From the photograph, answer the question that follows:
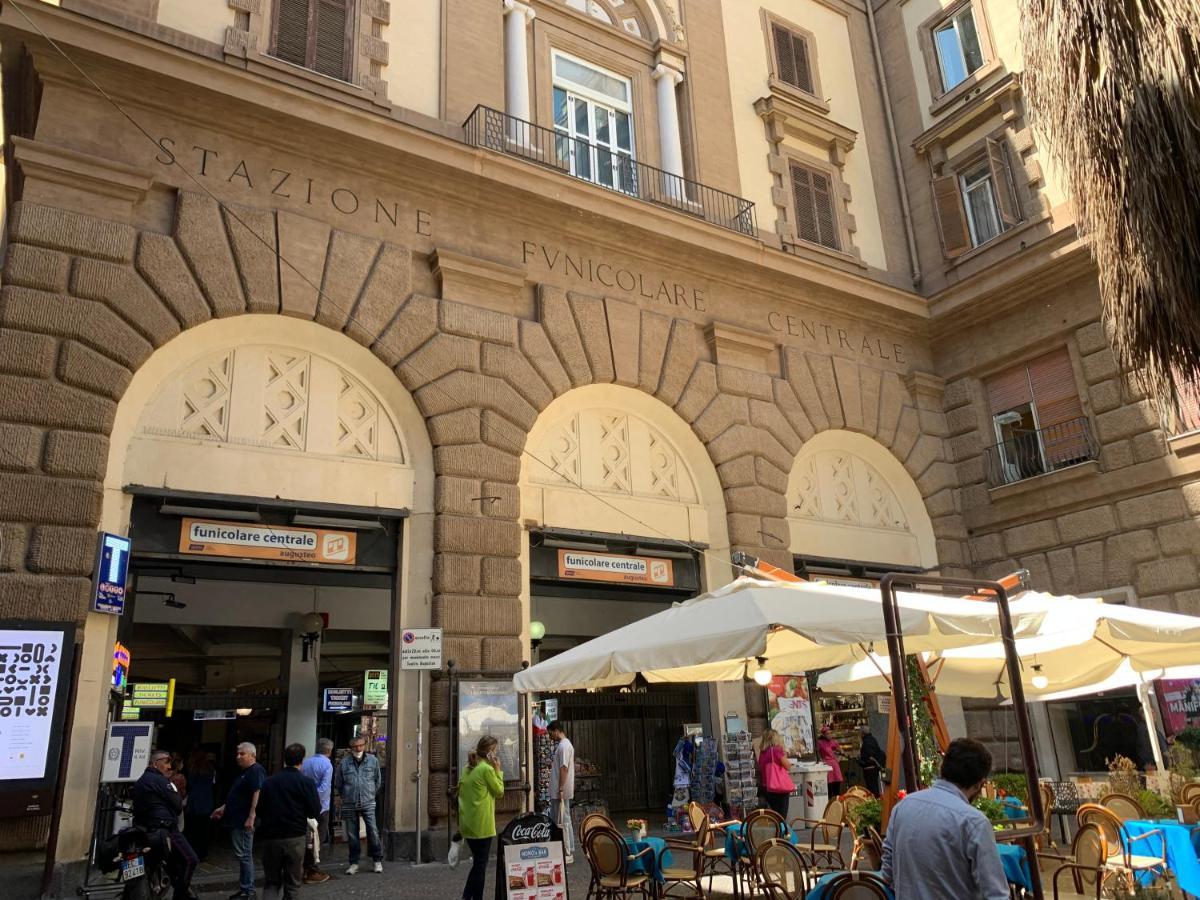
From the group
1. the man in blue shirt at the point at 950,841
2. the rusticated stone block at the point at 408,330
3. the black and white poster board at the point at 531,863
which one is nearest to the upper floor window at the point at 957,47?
the rusticated stone block at the point at 408,330

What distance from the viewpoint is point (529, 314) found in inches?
549

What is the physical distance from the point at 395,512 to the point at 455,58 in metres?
7.33

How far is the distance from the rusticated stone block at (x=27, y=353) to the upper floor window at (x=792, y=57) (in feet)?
48.5

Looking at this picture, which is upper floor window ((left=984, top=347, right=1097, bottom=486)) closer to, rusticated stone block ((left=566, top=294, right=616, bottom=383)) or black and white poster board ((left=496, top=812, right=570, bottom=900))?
rusticated stone block ((left=566, top=294, right=616, bottom=383))

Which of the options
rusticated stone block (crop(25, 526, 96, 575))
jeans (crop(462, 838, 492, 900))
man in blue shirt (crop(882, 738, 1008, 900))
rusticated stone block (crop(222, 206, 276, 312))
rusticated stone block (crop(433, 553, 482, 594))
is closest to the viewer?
man in blue shirt (crop(882, 738, 1008, 900))

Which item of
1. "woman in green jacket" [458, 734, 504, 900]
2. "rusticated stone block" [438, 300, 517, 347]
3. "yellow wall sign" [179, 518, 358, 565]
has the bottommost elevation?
"woman in green jacket" [458, 734, 504, 900]

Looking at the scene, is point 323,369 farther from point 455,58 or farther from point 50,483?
point 455,58

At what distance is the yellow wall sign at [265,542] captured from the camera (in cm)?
1087

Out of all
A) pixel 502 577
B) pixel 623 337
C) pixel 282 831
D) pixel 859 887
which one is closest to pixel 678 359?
pixel 623 337

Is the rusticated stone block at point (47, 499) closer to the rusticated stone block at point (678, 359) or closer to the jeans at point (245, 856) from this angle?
the jeans at point (245, 856)

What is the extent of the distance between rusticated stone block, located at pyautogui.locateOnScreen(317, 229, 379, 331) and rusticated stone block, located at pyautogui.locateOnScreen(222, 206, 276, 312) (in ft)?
1.87

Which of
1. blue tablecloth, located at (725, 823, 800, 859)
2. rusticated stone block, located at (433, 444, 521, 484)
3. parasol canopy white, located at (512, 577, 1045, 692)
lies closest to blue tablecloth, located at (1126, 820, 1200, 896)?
parasol canopy white, located at (512, 577, 1045, 692)

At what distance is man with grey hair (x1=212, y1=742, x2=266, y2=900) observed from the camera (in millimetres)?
9234

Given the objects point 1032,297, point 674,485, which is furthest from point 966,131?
point 674,485
